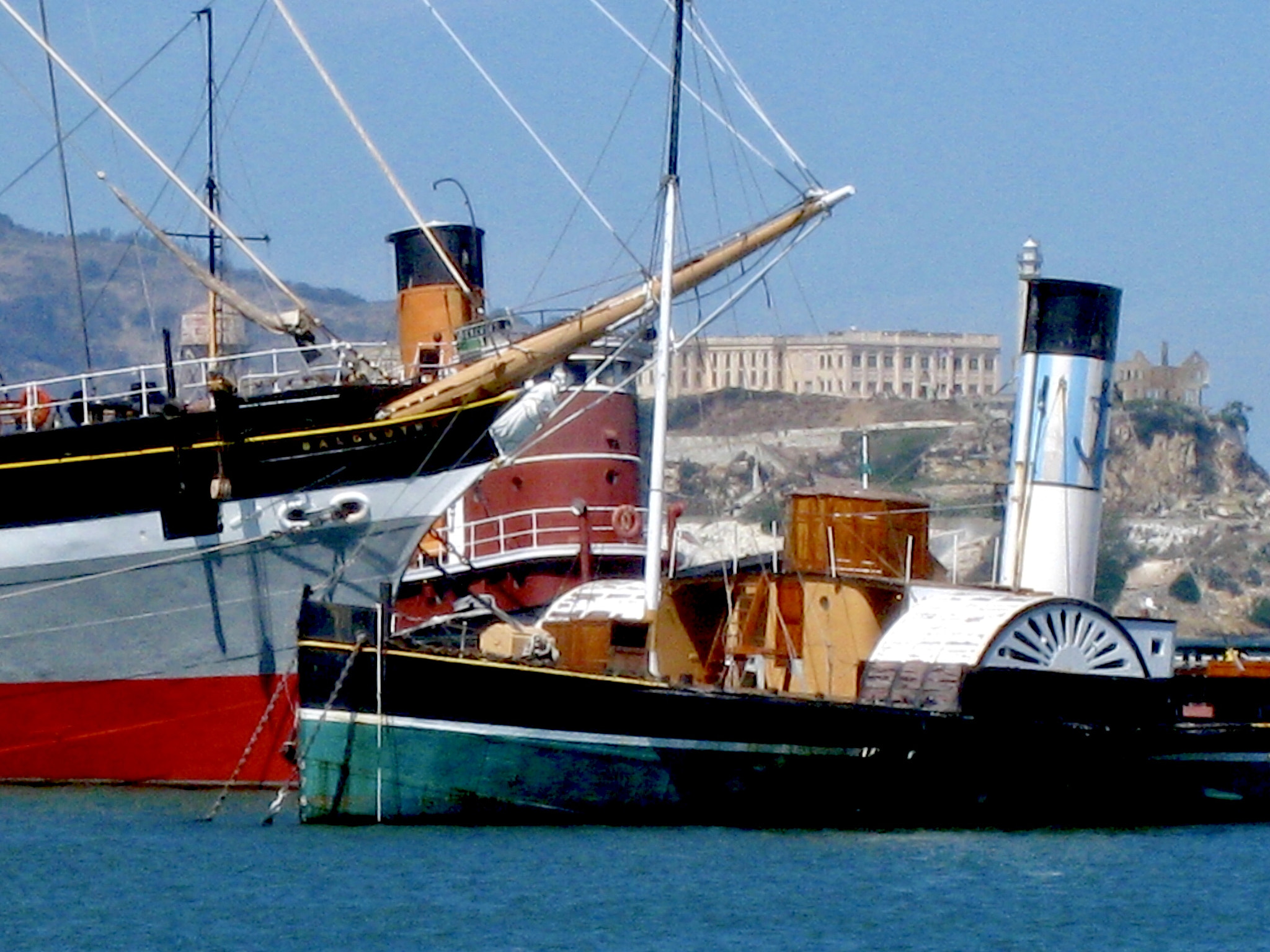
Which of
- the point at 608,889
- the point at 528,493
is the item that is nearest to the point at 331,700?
the point at 608,889

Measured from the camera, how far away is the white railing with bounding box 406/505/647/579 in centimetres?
4412

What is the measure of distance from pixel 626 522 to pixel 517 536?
2.15 m

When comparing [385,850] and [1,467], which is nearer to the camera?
[385,850]

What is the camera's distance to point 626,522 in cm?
4444

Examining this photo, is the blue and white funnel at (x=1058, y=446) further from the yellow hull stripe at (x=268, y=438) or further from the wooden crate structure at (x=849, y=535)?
the yellow hull stripe at (x=268, y=438)

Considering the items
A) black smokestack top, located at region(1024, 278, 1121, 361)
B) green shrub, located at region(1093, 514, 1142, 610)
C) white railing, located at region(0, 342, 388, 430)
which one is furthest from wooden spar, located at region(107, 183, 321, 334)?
green shrub, located at region(1093, 514, 1142, 610)

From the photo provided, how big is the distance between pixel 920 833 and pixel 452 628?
806cm

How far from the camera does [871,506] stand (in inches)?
1355

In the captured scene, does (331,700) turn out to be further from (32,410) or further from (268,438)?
(32,410)

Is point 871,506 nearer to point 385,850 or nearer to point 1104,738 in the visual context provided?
point 1104,738

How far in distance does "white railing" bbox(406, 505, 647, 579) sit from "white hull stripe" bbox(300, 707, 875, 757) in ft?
40.6

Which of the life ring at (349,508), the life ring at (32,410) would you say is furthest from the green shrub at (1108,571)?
the life ring at (32,410)

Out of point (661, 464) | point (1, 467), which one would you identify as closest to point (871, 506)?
point (661, 464)

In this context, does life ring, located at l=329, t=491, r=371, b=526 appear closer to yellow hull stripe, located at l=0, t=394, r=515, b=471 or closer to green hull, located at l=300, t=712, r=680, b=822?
yellow hull stripe, located at l=0, t=394, r=515, b=471
